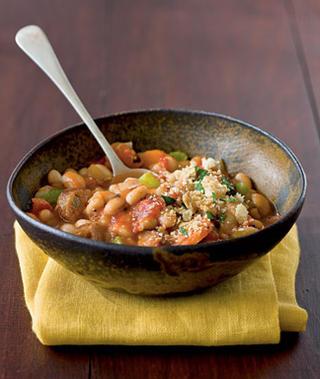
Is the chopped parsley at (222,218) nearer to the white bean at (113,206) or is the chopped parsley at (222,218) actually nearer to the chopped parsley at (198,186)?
the chopped parsley at (198,186)

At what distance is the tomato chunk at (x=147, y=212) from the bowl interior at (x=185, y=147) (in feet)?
0.90

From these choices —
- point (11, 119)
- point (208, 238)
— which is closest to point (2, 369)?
point (208, 238)

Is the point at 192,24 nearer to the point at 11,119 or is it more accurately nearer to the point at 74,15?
the point at 74,15

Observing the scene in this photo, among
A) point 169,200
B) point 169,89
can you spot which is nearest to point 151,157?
point 169,200

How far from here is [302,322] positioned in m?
1.63

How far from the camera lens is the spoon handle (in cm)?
198

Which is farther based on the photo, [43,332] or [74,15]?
[74,15]

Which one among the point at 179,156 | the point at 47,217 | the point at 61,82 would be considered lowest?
the point at 179,156

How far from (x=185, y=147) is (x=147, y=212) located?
406mm

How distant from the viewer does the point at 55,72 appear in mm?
2041

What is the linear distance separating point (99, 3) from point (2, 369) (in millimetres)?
2105

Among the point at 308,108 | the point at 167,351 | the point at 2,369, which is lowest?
the point at 308,108

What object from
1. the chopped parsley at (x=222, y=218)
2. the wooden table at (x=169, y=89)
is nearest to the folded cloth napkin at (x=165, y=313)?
the wooden table at (x=169, y=89)

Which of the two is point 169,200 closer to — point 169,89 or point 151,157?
point 151,157
